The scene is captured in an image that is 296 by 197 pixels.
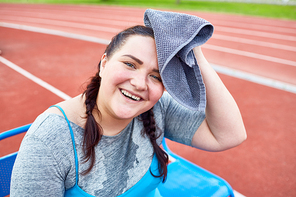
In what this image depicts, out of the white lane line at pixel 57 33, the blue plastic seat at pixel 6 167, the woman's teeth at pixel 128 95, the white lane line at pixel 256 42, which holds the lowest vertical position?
the white lane line at pixel 57 33

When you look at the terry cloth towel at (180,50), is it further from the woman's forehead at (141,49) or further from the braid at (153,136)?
the braid at (153,136)

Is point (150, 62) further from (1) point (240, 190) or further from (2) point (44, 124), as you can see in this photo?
(1) point (240, 190)

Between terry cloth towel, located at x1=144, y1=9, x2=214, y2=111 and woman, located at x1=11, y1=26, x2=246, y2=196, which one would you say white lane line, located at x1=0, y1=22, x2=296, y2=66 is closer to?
woman, located at x1=11, y1=26, x2=246, y2=196

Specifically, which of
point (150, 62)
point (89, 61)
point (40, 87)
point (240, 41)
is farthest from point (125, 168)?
point (240, 41)

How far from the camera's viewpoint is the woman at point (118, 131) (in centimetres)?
112

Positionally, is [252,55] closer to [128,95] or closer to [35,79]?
[35,79]

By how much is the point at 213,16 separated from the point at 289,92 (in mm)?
10999

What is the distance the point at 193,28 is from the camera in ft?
3.84

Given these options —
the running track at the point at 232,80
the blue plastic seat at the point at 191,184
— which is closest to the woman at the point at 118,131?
the blue plastic seat at the point at 191,184

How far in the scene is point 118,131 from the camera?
143 cm

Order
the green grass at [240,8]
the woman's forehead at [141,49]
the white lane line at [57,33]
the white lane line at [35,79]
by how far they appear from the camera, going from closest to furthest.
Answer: the woman's forehead at [141,49] → the white lane line at [35,79] → the white lane line at [57,33] → the green grass at [240,8]

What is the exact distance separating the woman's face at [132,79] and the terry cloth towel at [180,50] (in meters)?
0.08

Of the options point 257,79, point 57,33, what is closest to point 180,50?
point 257,79

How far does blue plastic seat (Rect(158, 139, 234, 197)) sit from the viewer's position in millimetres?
1894
